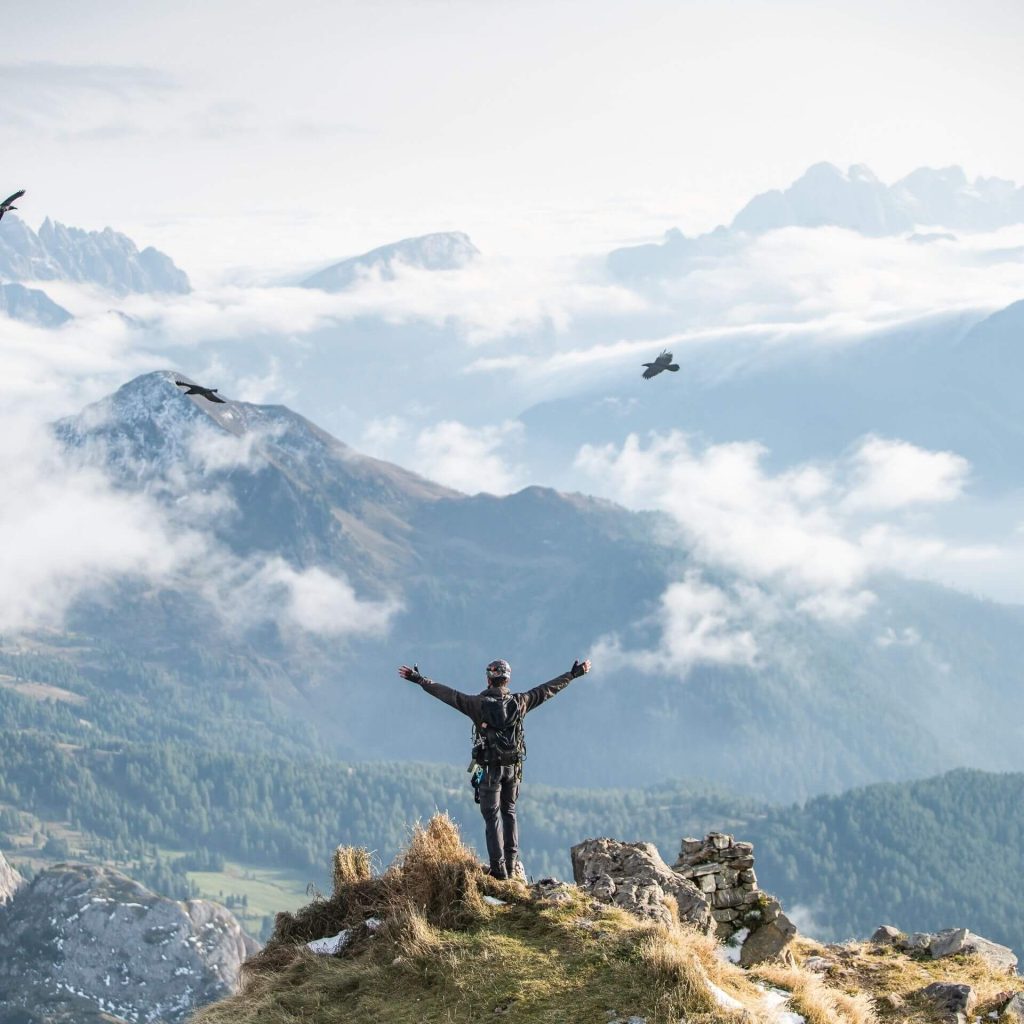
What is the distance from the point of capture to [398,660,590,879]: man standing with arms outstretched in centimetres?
3131

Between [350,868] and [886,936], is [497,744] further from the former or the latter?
[886,936]

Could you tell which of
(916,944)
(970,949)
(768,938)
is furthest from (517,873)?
(970,949)

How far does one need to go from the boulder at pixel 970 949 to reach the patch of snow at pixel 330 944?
590 inches

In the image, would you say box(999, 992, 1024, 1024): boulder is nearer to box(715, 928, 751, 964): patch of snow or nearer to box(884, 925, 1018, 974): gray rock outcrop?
box(884, 925, 1018, 974): gray rock outcrop

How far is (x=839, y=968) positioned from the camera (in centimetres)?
3244

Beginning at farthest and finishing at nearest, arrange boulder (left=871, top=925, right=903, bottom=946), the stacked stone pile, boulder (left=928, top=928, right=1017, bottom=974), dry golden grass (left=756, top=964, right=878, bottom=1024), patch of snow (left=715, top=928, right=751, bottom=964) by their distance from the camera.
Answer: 1. boulder (left=871, top=925, right=903, bottom=946)
2. boulder (left=928, top=928, right=1017, bottom=974)
3. the stacked stone pile
4. patch of snow (left=715, top=928, right=751, bottom=964)
5. dry golden grass (left=756, top=964, right=878, bottom=1024)

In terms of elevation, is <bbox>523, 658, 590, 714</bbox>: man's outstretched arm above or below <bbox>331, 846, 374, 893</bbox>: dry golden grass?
above

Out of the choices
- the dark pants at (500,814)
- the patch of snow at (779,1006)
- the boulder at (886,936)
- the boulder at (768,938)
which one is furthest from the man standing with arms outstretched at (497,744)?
the boulder at (886,936)

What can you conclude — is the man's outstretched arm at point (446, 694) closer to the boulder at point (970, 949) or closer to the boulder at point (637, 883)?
the boulder at point (637, 883)

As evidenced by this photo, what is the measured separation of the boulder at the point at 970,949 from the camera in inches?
1357

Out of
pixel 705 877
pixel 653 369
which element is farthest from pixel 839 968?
pixel 653 369

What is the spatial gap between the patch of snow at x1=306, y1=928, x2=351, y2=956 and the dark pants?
3496 millimetres

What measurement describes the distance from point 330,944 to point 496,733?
5.77m

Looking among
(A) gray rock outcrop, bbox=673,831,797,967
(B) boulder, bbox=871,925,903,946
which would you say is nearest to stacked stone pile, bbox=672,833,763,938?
(A) gray rock outcrop, bbox=673,831,797,967
